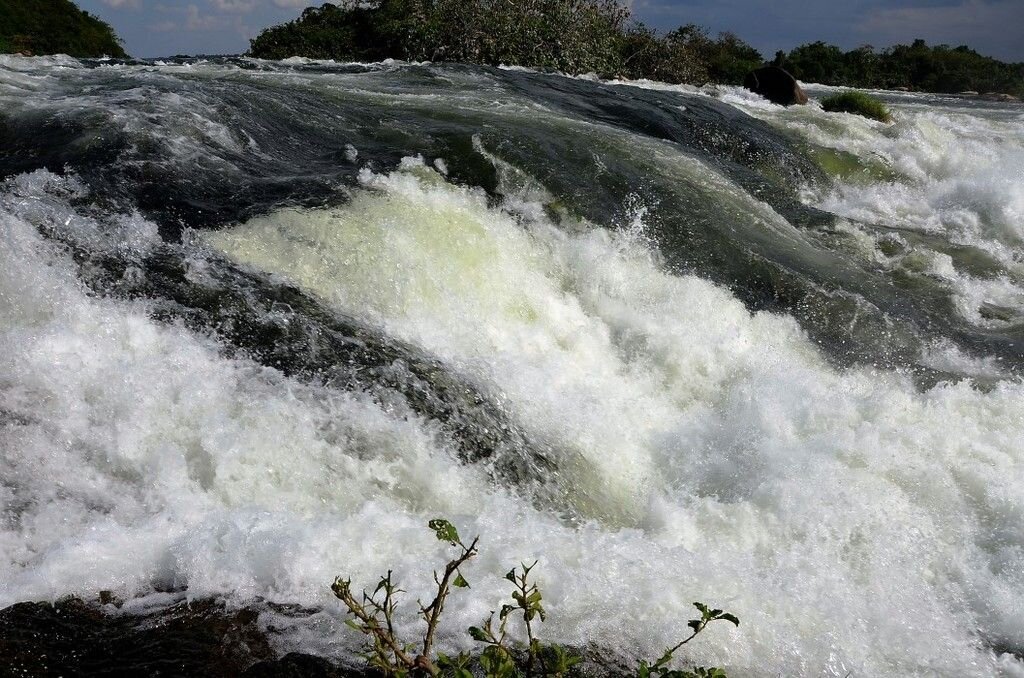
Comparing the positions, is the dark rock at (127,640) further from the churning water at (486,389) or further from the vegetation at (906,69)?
the vegetation at (906,69)

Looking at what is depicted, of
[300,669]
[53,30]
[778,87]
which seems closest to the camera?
[300,669]

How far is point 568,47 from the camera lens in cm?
1991

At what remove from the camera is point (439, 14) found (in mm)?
19906

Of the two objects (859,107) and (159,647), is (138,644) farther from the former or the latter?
(859,107)

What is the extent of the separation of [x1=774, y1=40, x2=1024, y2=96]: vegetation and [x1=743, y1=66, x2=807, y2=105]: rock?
510 inches

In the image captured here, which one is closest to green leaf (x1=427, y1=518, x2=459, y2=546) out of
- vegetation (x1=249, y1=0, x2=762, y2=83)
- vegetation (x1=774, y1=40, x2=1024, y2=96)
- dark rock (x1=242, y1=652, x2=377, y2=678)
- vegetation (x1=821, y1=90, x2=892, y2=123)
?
dark rock (x1=242, y1=652, x2=377, y2=678)

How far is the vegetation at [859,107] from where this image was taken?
1417 cm

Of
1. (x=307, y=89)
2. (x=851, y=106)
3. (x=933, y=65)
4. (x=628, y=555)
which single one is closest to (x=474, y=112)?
(x=307, y=89)

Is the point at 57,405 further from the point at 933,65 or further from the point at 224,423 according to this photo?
the point at 933,65

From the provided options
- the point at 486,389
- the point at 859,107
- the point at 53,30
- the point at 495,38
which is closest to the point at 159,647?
the point at 486,389

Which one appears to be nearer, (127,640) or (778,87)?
(127,640)

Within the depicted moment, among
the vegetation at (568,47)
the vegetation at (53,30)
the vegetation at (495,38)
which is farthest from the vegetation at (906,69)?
the vegetation at (53,30)

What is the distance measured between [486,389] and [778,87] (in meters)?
13.8

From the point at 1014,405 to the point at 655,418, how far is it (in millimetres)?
2306
